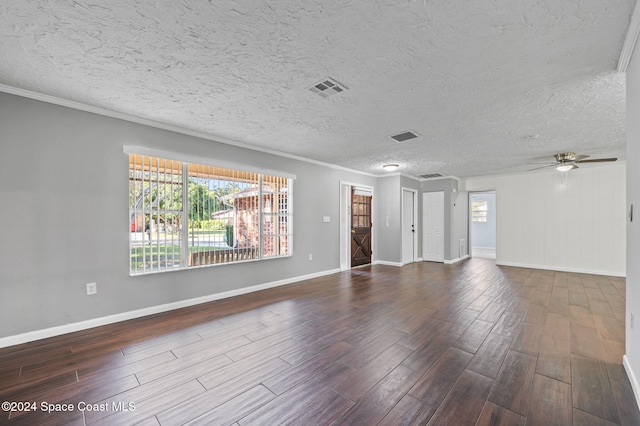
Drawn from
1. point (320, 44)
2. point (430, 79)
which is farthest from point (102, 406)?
point (430, 79)

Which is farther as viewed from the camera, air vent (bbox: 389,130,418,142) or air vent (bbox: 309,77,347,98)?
air vent (bbox: 389,130,418,142)

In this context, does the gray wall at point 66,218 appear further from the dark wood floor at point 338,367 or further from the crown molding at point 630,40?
the crown molding at point 630,40

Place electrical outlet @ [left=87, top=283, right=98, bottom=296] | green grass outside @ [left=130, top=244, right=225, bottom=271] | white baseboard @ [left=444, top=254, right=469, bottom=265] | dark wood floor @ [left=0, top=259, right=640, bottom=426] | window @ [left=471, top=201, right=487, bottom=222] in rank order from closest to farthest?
dark wood floor @ [left=0, top=259, right=640, bottom=426] < electrical outlet @ [left=87, top=283, right=98, bottom=296] < green grass outside @ [left=130, top=244, right=225, bottom=271] < white baseboard @ [left=444, top=254, right=469, bottom=265] < window @ [left=471, top=201, right=487, bottom=222]

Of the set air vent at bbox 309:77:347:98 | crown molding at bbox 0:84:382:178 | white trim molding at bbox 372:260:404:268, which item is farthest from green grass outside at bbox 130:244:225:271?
white trim molding at bbox 372:260:404:268

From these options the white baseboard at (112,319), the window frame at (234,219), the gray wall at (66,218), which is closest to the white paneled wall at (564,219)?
the window frame at (234,219)

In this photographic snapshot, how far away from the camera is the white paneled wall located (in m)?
5.77

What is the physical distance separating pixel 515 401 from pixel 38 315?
4320 mm

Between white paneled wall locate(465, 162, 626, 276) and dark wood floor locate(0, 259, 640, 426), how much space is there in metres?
2.88

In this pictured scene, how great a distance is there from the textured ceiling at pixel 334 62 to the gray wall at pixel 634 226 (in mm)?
303

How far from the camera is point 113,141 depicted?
10.4ft

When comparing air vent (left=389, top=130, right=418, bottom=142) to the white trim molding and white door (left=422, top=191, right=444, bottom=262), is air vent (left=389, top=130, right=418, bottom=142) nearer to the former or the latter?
the white trim molding

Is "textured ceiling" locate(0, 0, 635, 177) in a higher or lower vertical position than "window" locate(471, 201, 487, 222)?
higher

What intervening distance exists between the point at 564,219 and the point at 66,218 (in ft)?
30.6

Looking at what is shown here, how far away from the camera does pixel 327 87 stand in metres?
2.52
